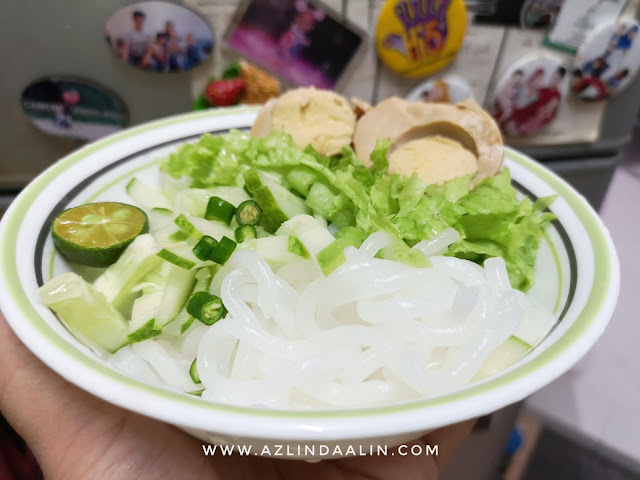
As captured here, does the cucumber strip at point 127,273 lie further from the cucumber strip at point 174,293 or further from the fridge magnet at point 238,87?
the fridge magnet at point 238,87

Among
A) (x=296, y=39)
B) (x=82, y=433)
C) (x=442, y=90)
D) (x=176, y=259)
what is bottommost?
(x=82, y=433)

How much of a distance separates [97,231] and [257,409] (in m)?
0.71

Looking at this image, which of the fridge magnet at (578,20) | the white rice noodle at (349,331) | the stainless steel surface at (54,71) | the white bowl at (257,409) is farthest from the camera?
the fridge magnet at (578,20)

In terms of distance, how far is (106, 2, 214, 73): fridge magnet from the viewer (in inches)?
62.9

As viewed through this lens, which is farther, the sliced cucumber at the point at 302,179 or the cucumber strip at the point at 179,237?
the sliced cucumber at the point at 302,179

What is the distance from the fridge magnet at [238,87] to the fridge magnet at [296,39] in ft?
0.12

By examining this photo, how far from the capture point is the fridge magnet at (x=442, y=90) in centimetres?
186

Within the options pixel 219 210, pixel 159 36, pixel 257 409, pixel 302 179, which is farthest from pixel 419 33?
pixel 257 409

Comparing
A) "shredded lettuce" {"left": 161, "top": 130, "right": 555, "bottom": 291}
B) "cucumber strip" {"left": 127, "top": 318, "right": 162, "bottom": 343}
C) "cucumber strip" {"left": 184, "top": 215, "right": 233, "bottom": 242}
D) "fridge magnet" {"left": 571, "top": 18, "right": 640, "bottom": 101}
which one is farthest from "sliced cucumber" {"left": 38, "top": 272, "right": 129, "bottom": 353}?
"fridge magnet" {"left": 571, "top": 18, "right": 640, "bottom": 101}

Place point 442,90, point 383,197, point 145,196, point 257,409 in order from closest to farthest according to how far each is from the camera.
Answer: point 257,409 → point 383,197 → point 145,196 → point 442,90

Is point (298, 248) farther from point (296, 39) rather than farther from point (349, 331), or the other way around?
point (296, 39)

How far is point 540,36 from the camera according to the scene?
184cm

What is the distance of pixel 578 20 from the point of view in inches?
71.6

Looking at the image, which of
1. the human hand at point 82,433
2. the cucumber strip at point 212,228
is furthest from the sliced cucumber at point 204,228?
the human hand at point 82,433
